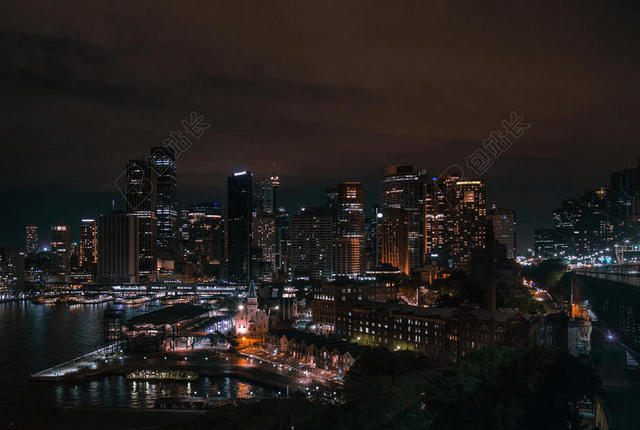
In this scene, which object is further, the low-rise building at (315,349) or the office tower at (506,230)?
the office tower at (506,230)

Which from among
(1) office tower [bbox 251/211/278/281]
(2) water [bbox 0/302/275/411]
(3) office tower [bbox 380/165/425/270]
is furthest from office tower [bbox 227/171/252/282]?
(2) water [bbox 0/302/275/411]

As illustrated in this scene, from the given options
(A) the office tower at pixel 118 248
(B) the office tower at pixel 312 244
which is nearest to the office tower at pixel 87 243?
(A) the office tower at pixel 118 248

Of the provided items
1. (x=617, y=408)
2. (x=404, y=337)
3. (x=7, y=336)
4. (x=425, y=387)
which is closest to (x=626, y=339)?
(x=404, y=337)

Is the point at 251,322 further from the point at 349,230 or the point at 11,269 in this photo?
the point at 11,269

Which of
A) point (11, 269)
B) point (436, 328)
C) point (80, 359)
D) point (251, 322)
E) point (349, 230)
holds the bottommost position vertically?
point (80, 359)

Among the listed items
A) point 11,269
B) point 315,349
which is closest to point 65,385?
point 315,349

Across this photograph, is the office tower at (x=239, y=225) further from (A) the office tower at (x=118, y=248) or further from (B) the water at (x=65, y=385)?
(B) the water at (x=65, y=385)
